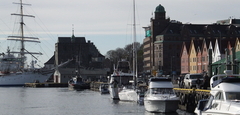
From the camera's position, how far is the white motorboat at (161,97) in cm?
5144

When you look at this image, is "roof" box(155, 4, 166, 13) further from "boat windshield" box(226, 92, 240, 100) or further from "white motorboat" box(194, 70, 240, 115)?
"boat windshield" box(226, 92, 240, 100)

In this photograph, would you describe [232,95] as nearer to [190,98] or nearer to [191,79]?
[190,98]

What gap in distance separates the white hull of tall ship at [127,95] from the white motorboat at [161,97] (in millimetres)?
12481

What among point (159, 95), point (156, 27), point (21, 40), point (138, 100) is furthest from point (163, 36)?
point (159, 95)

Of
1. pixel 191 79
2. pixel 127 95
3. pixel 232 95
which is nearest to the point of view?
pixel 232 95

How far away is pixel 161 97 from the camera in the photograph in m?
52.3

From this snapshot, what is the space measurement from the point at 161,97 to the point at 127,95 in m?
18.7

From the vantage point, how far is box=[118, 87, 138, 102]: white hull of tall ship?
224ft

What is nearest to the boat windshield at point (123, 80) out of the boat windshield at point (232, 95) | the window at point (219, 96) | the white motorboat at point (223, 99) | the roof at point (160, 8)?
the white motorboat at point (223, 99)

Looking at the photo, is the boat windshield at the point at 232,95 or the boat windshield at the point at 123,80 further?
the boat windshield at the point at 123,80

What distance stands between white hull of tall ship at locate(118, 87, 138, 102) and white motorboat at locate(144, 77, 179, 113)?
40.9ft

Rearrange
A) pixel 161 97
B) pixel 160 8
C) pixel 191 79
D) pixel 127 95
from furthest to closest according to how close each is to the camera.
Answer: pixel 160 8, pixel 191 79, pixel 127 95, pixel 161 97

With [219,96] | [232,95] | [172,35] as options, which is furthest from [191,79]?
[172,35]

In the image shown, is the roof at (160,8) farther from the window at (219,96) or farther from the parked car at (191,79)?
the window at (219,96)
